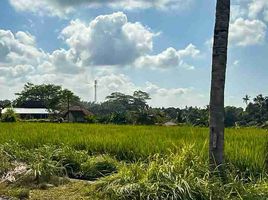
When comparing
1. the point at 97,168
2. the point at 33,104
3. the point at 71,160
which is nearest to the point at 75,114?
the point at 33,104

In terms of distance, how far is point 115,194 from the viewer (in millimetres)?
5477

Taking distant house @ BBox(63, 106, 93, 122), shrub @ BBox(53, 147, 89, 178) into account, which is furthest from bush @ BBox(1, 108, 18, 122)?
shrub @ BBox(53, 147, 89, 178)

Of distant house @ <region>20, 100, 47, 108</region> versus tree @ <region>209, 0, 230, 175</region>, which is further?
distant house @ <region>20, 100, 47, 108</region>

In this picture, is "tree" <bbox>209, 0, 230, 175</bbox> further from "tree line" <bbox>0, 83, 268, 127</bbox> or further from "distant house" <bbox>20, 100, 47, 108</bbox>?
"distant house" <bbox>20, 100, 47, 108</bbox>

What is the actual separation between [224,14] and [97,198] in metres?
3.02

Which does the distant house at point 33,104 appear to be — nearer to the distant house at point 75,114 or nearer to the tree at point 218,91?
the distant house at point 75,114

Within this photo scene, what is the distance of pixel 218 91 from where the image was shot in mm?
5781

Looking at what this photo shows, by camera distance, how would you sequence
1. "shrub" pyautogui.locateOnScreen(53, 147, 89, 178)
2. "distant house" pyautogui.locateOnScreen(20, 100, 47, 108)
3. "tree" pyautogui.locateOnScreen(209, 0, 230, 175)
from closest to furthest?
"tree" pyautogui.locateOnScreen(209, 0, 230, 175)
"shrub" pyautogui.locateOnScreen(53, 147, 89, 178)
"distant house" pyautogui.locateOnScreen(20, 100, 47, 108)

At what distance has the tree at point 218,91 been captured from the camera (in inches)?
228

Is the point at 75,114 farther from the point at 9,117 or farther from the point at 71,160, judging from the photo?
the point at 71,160

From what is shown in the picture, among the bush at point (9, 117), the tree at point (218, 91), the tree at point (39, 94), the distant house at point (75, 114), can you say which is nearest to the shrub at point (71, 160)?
the tree at point (218, 91)

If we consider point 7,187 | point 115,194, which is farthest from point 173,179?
point 7,187

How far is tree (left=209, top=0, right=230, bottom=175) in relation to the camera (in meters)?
5.78

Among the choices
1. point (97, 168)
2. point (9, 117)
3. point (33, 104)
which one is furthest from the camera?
point (33, 104)
